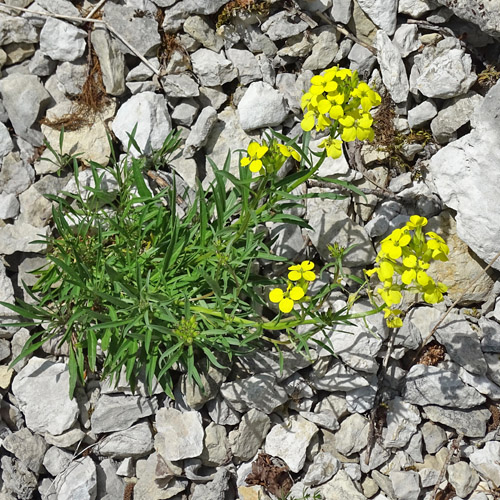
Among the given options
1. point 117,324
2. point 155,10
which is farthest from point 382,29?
point 117,324

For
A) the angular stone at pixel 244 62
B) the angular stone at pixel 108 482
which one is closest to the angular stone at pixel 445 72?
the angular stone at pixel 244 62

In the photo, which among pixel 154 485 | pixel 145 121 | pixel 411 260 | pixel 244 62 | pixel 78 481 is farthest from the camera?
pixel 244 62

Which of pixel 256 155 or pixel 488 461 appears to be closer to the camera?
pixel 256 155

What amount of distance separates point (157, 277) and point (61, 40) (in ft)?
5.57

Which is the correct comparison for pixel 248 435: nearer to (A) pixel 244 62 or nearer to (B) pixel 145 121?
(B) pixel 145 121

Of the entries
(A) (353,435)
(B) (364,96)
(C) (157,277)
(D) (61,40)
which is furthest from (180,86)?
(A) (353,435)

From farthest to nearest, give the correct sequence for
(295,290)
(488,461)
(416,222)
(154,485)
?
(488,461) < (154,485) < (295,290) < (416,222)

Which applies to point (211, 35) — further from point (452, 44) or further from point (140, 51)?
point (452, 44)

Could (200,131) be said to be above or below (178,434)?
above

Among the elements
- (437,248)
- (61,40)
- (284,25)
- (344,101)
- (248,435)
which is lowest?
(248,435)

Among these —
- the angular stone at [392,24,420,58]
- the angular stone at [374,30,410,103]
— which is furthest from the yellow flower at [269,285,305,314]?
the angular stone at [392,24,420,58]

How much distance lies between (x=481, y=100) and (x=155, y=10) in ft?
6.92

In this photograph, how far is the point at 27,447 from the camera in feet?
12.1

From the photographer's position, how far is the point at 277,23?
407 cm
